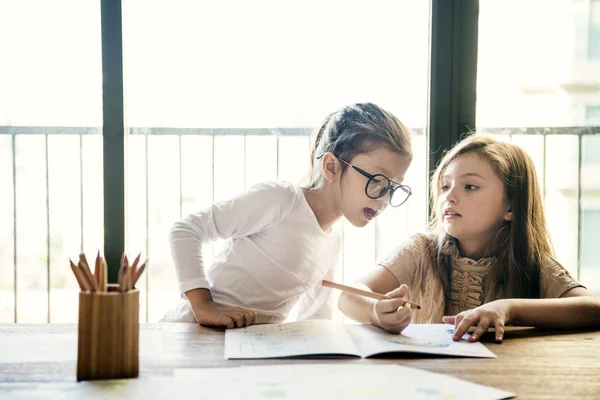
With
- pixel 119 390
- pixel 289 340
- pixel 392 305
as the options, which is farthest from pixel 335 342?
pixel 119 390

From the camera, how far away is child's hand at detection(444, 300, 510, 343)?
3.69 ft

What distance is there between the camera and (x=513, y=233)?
161 cm

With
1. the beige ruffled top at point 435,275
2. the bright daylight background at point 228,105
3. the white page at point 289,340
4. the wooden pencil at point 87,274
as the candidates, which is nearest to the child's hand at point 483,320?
the white page at point 289,340

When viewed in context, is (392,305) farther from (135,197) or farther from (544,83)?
(135,197)

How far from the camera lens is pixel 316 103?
262 cm

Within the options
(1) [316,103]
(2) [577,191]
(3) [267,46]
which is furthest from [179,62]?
(2) [577,191]

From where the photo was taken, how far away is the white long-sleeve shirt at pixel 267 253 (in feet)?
5.06

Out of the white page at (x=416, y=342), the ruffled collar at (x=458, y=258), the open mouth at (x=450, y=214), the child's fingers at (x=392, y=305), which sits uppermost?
the open mouth at (x=450, y=214)

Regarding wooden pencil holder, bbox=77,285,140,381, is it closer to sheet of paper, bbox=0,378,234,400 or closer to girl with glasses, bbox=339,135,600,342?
sheet of paper, bbox=0,378,234,400

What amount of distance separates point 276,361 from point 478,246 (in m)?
0.94

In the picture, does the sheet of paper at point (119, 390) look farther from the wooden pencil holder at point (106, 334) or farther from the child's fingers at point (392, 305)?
the child's fingers at point (392, 305)

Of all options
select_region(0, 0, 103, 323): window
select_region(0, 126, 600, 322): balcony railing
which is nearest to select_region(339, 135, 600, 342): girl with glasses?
select_region(0, 126, 600, 322): balcony railing

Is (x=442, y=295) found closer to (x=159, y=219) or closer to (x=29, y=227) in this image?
(x=159, y=219)

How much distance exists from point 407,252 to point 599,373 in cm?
77
